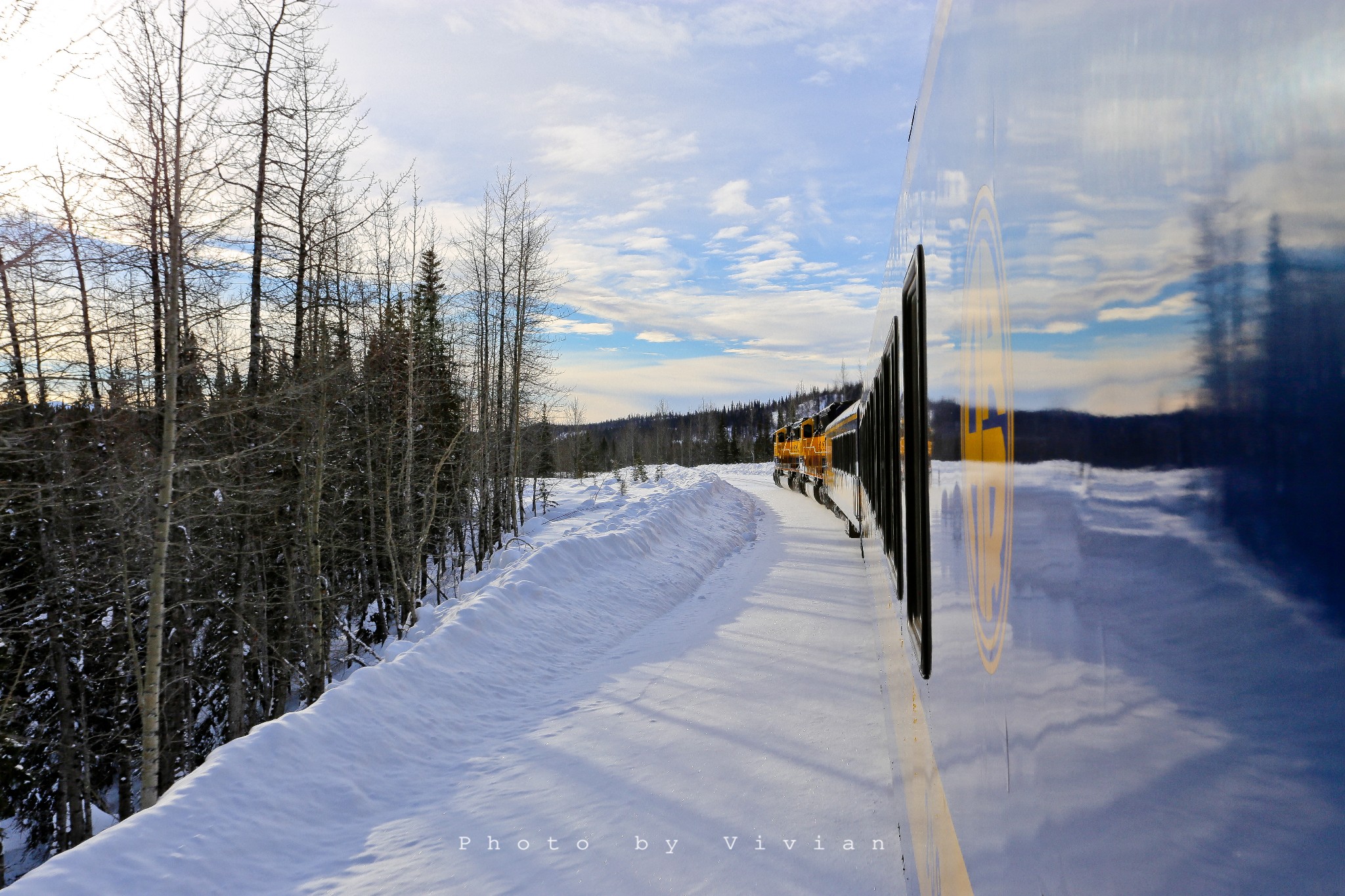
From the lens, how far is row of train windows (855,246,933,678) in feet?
8.81

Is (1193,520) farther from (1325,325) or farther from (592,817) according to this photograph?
(592,817)

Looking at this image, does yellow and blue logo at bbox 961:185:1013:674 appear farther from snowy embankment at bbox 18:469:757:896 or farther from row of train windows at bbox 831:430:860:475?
→ row of train windows at bbox 831:430:860:475

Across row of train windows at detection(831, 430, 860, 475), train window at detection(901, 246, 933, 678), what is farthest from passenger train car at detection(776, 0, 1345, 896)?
row of train windows at detection(831, 430, 860, 475)

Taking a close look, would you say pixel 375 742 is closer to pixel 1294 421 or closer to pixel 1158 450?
pixel 1158 450

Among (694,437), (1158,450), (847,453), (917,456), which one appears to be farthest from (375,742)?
(694,437)

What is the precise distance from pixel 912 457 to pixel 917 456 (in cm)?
37

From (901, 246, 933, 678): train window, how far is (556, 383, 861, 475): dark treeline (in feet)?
187

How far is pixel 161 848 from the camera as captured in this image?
4422 mm

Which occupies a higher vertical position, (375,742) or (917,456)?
(917,456)

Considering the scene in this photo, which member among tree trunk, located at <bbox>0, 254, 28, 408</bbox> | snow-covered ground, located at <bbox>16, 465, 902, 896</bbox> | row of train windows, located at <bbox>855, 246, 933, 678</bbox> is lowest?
snow-covered ground, located at <bbox>16, 465, 902, 896</bbox>

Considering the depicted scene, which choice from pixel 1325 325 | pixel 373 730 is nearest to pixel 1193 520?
pixel 1325 325

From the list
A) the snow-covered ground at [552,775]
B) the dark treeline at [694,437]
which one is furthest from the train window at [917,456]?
the dark treeline at [694,437]

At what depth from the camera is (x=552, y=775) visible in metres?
5.59

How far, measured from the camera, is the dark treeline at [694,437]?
78938 mm
